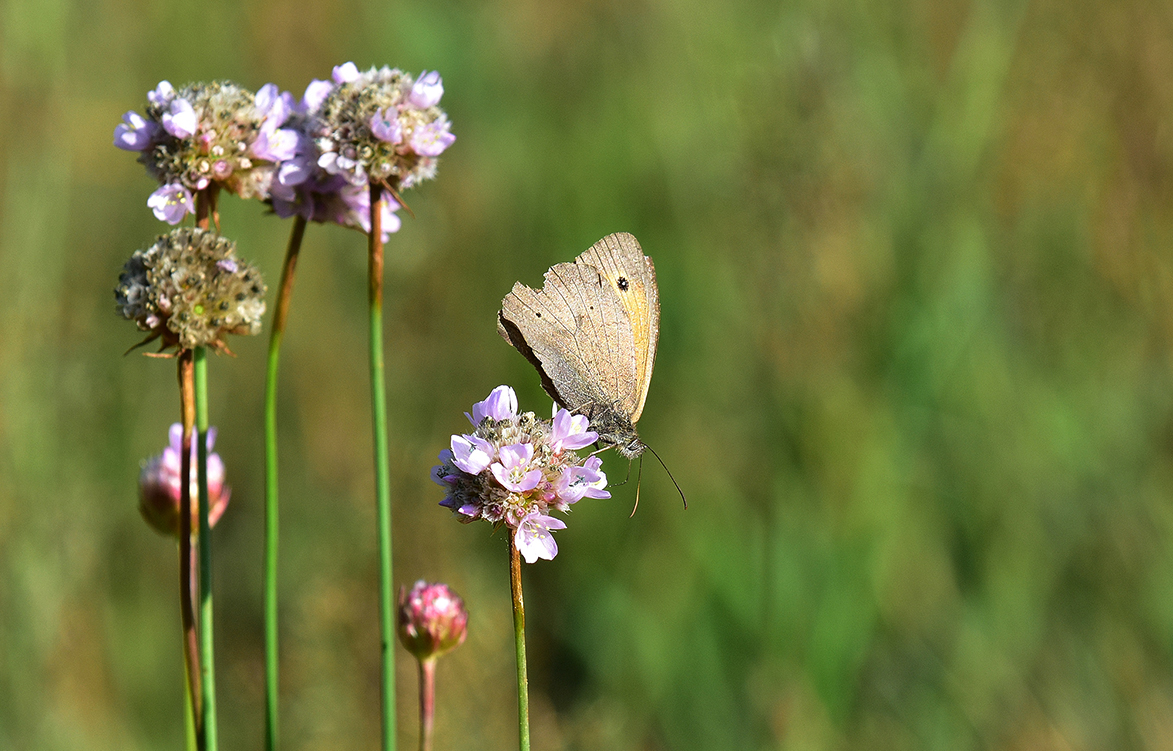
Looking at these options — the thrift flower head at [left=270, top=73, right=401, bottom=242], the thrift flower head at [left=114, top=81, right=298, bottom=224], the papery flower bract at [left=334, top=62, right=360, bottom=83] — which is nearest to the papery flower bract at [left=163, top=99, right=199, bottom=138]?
the thrift flower head at [left=114, top=81, right=298, bottom=224]

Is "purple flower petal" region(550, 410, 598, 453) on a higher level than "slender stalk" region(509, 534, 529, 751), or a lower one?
higher

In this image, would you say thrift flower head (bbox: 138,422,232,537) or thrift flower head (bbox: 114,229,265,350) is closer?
thrift flower head (bbox: 114,229,265,350)

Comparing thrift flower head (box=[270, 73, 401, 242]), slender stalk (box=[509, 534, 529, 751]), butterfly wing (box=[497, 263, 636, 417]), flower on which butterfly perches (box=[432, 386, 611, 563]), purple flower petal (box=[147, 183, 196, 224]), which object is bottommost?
slender stalk (box=[509, 534, 529, 751])

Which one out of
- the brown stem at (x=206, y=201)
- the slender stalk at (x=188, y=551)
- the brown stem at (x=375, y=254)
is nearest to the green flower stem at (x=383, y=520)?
the brown stem at (x=375, y=254)

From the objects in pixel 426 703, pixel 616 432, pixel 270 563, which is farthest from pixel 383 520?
pixel 616 432

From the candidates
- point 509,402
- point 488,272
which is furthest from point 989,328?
point 509,402

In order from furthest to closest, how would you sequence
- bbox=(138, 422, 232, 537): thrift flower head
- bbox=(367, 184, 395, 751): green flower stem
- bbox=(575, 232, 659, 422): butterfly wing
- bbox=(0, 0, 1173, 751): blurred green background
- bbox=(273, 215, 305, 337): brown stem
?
bbox=(0, 0, 1173, 751): blurred green background
bbox=(575, 232, 659, 422): butterfly wing
bbox=(138, 422, 232, 537): thrift flower head
bbox=(273, 215, 305, 337): brown stem
bbox=(367, 184, 395, 751): green flower stem

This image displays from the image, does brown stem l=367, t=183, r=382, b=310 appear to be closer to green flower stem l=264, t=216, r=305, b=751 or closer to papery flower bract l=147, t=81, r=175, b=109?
green flower stem l=264, t=216, r=305, b=751
